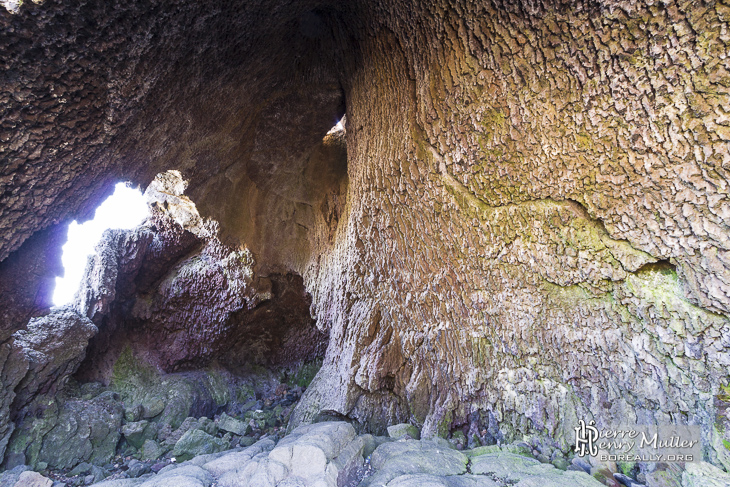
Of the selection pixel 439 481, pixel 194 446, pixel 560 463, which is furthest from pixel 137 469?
pixel 560 463

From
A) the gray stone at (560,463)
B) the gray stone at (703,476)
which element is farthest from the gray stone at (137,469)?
the gray stone at (703,476)

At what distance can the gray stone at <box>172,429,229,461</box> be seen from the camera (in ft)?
14.6

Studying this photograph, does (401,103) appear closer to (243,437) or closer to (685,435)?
(685,435)

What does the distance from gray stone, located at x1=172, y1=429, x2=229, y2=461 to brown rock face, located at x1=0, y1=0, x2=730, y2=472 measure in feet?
4.66

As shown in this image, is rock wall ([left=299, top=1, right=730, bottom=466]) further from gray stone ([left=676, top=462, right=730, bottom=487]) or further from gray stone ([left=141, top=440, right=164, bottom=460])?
gray stone ([left=141, top=440, right=164, bottom=460])

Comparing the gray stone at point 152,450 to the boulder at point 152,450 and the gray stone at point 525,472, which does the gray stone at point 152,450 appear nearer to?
the boulder at point 152,450

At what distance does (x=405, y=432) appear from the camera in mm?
3727

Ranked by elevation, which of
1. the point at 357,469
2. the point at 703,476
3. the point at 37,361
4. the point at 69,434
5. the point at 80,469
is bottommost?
the point at 80,469

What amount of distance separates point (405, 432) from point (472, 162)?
8.53ft

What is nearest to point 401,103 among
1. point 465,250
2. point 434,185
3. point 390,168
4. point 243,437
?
point 390,168

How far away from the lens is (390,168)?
355cm

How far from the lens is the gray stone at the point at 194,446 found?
14.6ft

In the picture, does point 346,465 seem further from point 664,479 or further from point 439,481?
point 664,479

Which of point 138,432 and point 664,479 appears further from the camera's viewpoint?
point 138,432
